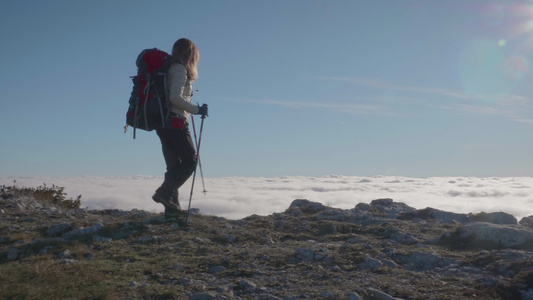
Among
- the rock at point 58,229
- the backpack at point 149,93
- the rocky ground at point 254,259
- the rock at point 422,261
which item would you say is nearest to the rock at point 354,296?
the rocky ground at point 254,259

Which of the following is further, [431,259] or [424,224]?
[424,224]

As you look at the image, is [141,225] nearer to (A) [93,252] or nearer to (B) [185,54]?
(A) [93,252]

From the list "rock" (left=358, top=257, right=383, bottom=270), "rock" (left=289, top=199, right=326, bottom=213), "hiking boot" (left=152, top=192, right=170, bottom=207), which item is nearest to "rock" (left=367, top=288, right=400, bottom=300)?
"rock" (left=358, top=257, right=383, bottom=270)

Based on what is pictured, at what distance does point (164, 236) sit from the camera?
7035 mm

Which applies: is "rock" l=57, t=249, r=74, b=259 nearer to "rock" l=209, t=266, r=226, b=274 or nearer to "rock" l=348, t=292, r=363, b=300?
"rock" l=209, t=266, r=226, b=274

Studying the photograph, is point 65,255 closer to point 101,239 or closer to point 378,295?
point 101,239

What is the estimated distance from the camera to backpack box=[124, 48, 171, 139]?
748cm

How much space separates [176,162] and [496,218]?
705 centimetres

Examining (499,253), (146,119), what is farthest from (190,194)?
(499,253)

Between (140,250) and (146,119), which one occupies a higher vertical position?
(146,119)

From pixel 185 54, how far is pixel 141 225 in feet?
9.58

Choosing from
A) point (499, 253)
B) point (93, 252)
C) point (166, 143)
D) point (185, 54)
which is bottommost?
point (93, 252)

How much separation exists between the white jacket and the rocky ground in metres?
1.97

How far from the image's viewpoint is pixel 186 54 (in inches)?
307
